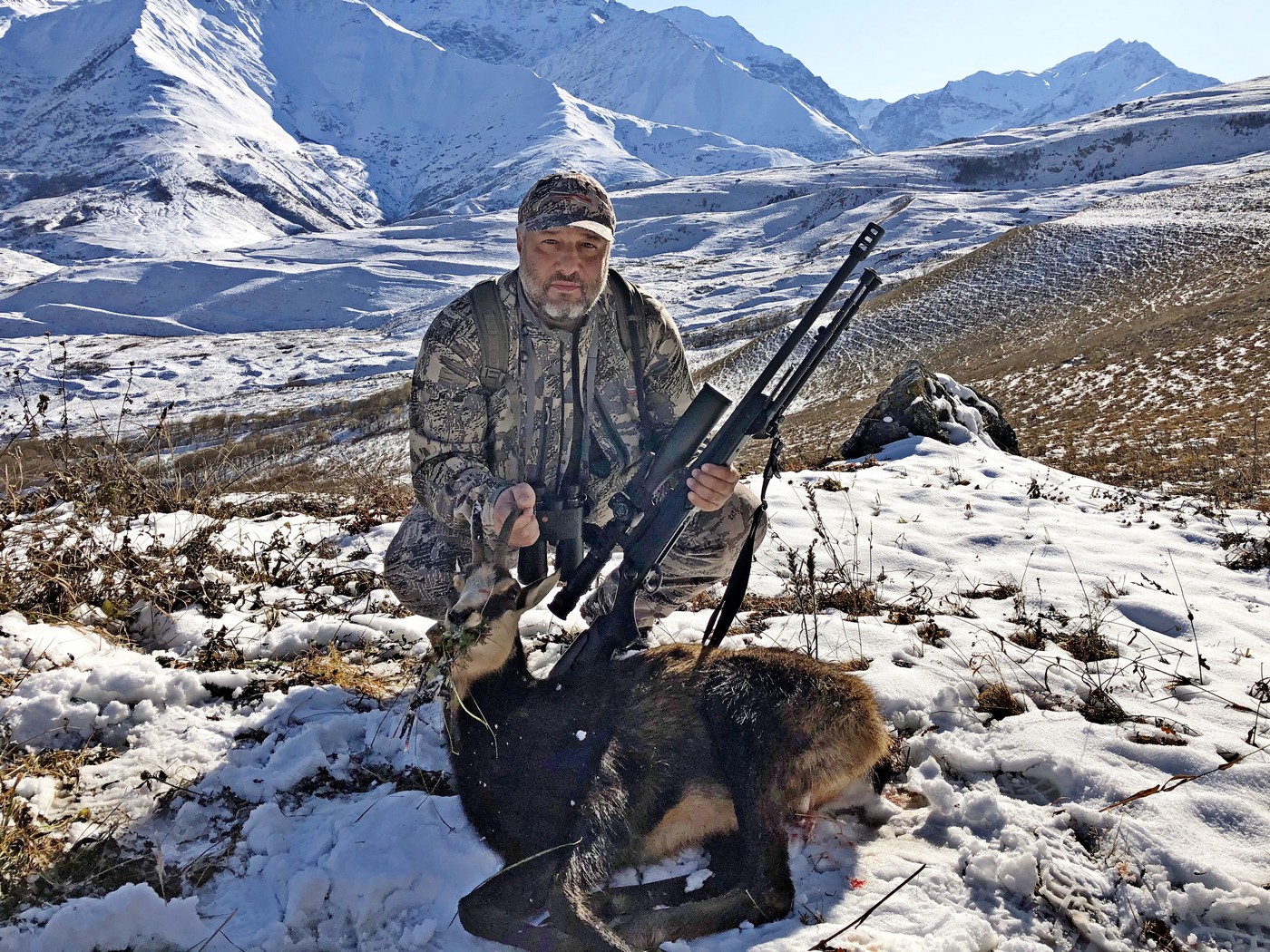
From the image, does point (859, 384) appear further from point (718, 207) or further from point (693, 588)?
point (718, 207)

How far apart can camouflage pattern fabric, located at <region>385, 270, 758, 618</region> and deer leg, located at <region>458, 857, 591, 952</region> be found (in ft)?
4.85

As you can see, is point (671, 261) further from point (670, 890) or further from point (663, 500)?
point (670, 890)

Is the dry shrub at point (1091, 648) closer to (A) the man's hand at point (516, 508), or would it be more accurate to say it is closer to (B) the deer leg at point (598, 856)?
(B) the deer leg at point (598, 856)

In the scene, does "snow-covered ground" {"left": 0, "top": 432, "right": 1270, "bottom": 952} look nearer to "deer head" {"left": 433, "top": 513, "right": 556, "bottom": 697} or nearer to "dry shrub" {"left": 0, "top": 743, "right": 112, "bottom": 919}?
"dry shrub" {"left": 0, "top": 743, "right": 112, "bottom": 919}

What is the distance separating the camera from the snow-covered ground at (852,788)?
6.95 ft

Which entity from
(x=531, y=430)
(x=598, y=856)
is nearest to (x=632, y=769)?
(x=598, y=856)

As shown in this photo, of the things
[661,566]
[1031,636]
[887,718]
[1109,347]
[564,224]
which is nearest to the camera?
[887,718]

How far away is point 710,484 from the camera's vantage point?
3.04 metres

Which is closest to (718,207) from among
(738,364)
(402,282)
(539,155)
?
(402,282)

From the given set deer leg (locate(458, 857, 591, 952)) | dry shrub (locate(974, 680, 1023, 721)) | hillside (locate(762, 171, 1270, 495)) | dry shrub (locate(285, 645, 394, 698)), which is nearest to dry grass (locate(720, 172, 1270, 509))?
hillside (locate(762, 171, 1270, 495))

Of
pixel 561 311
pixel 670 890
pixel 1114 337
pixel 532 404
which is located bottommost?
pixel 670 890

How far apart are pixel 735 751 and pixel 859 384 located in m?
22.3

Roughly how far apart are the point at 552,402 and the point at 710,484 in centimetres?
107

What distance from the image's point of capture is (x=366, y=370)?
38438mm
